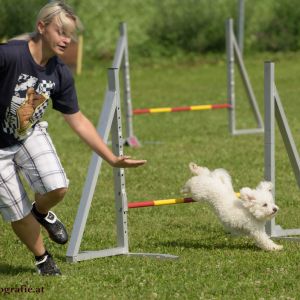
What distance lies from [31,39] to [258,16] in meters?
22.8

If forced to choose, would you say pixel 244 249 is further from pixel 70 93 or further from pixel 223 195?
pixel 70 93

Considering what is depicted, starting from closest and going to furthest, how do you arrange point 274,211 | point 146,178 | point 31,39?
point 31,39 → point 274,211 → point 146,178

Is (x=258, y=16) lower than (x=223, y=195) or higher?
lower

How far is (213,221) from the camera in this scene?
7652 mm

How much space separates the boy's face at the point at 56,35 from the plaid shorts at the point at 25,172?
0.55 m

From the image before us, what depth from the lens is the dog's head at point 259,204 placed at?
635 cm

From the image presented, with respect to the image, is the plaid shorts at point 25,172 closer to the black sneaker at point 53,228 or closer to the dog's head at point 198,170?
the black sneaker at point 53,228

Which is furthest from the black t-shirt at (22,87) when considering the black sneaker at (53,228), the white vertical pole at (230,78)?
the white vertical pole at (230,78)

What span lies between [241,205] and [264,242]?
0.31 m

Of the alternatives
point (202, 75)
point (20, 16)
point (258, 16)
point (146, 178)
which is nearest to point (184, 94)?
point (202, 75)

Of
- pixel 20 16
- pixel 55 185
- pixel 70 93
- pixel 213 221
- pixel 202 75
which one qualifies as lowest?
pixel 202 75

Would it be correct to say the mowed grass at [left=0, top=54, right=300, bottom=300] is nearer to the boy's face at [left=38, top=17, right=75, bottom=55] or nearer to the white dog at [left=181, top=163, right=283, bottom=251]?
the white dog at [left=181, top=163, right=283, bottom=251]

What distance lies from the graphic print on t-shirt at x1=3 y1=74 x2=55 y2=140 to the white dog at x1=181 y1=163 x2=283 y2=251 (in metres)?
1.53

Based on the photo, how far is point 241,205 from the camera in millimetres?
6512
